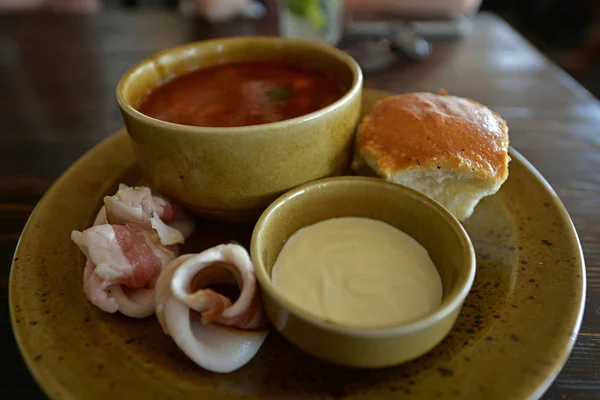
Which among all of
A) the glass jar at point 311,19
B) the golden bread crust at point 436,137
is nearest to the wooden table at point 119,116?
the glass jar at point 311,19

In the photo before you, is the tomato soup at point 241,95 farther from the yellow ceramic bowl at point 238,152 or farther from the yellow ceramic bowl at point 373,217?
the yellow ceramic bowl at point 373,217

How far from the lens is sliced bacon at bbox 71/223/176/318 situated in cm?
125

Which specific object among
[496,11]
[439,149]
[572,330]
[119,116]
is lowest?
[496,11]

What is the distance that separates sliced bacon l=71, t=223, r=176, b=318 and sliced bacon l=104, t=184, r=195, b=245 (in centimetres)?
5

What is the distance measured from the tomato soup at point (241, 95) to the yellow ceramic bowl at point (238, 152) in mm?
79

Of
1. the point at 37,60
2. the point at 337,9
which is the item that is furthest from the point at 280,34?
the point at 37,60

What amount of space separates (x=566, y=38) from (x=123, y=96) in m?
5.62

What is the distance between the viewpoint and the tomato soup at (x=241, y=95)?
5.06ft

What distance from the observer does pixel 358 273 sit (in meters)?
1.29

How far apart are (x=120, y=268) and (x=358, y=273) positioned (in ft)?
1.99

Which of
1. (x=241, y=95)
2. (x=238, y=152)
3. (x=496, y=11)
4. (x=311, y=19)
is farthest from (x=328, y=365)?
(x=496, y=11)

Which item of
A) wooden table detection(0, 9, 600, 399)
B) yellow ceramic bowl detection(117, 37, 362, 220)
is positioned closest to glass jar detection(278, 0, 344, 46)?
wooden table detection(0, 9, 600, 399)

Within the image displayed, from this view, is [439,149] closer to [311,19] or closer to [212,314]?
[212,314]

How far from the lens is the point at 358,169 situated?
5.20 feet
